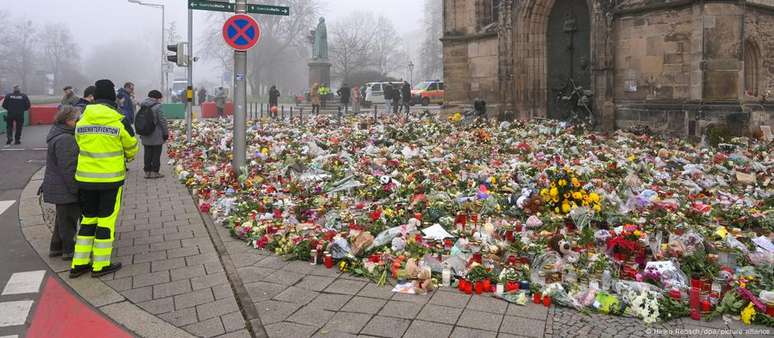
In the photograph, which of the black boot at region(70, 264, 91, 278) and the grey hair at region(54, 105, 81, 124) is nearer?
the black boot at region(70, 264, 91, 278)

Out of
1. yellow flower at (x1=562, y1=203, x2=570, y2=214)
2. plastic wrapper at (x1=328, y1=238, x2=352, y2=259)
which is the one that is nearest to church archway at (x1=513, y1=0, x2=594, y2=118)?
yellow flower at (x1=562, y1=203, x2=570, y2=214)

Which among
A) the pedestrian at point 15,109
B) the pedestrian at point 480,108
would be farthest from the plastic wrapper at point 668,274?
the pedestrian at point 15,109

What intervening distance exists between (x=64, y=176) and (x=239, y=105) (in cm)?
449

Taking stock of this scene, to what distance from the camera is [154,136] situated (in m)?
10.8

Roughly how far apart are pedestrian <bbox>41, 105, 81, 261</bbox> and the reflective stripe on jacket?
0.26 m

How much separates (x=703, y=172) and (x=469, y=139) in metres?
5.21

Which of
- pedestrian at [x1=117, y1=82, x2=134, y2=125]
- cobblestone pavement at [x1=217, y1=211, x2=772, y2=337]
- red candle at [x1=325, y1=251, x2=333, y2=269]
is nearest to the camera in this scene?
cobblestone pavement at [x1=217, y1=211, x2=772, y2=337]

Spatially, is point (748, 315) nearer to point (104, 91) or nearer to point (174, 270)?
point (174, 270)

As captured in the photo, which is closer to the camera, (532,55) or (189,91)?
(189,91)

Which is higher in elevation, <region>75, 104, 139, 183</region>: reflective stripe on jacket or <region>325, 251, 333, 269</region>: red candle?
<region>75, 104, 139, 183</region>: reflective stripe on jacket

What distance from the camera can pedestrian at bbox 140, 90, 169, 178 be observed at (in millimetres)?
10797

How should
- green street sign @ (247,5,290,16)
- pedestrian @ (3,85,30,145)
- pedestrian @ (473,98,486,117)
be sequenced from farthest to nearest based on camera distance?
pedestrian @ (473,98,486,117), pedestrian @ (3,85,30,145), green street sign @ (247,5,290,16)

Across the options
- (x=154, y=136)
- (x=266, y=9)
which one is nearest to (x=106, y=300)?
(x=266, y=9)

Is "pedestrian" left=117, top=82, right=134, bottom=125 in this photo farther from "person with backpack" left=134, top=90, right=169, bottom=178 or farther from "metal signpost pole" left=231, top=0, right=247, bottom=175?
"metal signpost pole" left=231, top=0, right=247, bottom=175
